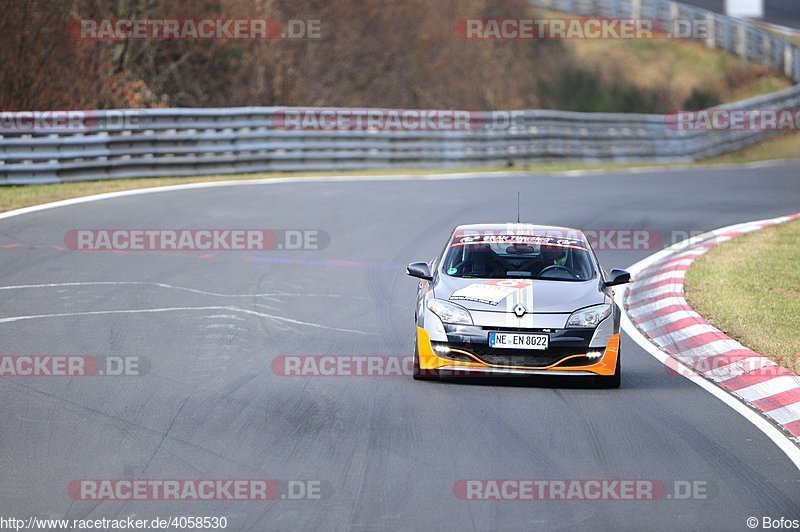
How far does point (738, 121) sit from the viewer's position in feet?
133

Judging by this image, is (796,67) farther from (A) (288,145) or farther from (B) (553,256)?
(B) (553,256)

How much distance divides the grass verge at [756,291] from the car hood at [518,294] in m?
1.92

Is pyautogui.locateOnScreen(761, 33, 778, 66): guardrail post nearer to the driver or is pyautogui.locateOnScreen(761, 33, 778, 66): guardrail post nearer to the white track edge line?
the white track edge line

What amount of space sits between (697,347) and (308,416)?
4662mm

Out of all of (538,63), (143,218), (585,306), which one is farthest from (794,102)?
(585,306)

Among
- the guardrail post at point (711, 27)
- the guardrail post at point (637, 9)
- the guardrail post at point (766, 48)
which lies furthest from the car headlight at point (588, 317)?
the guardrail post at point (637, 9)

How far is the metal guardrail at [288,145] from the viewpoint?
22.0 m

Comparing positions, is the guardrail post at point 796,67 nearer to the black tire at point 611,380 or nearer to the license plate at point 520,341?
the black tire at point 611,380

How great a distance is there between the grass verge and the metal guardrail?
33.7ft

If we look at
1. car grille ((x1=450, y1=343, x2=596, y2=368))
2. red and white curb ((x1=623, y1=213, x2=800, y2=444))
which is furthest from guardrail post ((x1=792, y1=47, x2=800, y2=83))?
car grille ((x1=450, y1=343, x2=596, y2=368))

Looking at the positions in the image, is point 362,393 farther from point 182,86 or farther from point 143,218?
point 182,86

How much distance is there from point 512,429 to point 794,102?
124ft

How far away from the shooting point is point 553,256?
1177 centimetres

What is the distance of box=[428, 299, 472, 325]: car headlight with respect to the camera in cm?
1066
